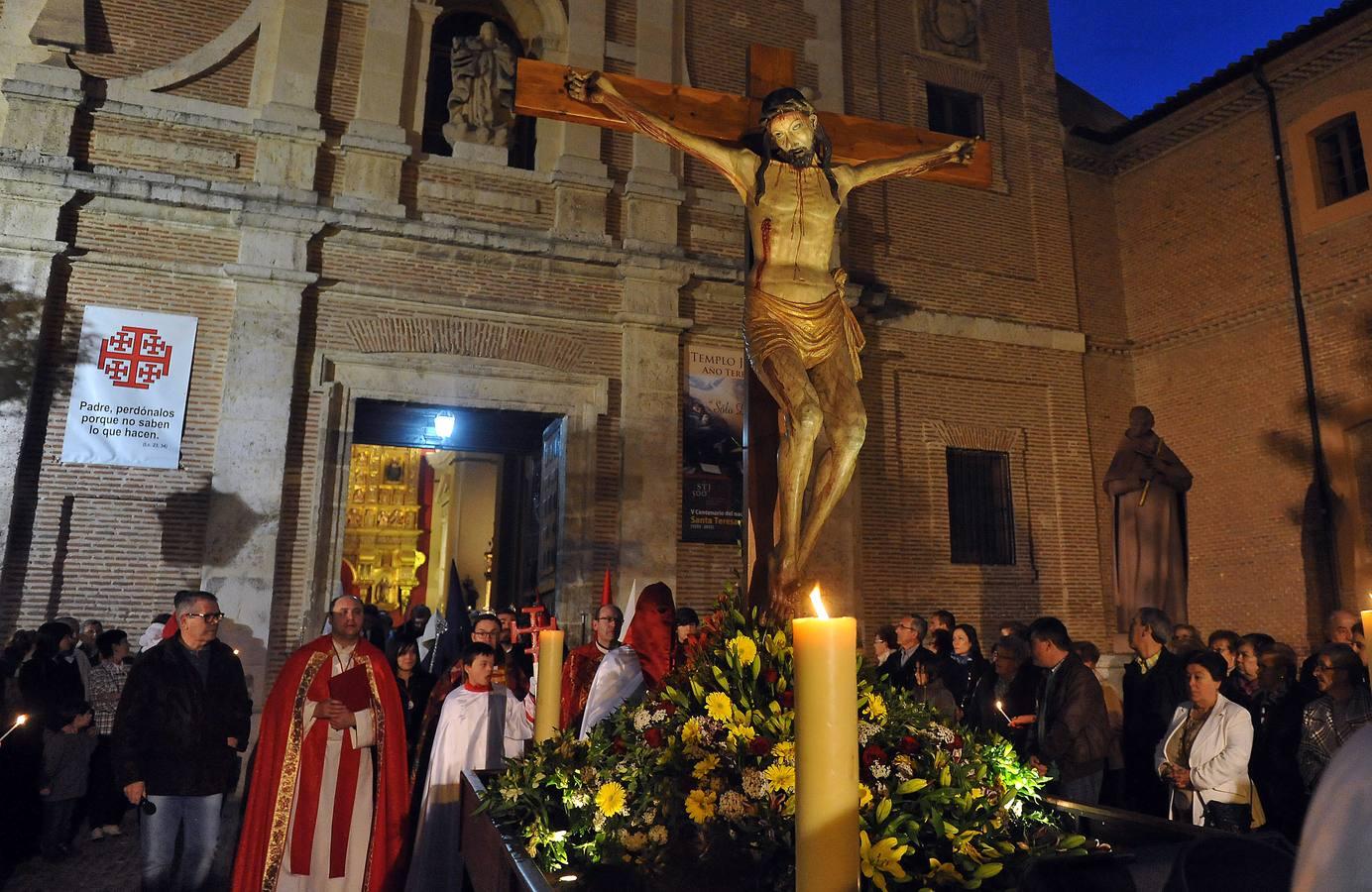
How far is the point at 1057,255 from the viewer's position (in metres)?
14.8

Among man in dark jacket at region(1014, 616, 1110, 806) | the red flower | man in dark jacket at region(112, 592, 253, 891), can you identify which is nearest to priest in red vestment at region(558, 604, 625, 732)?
man in dark jacket at region(112, 592, 253, 891)

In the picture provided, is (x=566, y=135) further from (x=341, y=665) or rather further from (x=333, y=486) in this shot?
(x=341, y=665)

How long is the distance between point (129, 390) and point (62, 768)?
427 centimetres

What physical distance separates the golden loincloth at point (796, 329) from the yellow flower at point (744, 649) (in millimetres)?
1251

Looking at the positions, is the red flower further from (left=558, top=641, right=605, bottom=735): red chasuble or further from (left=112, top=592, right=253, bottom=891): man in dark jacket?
(left=112, top=592, right=253, bottom=891): man in dark jacket

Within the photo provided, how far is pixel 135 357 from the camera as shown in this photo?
9992 millimetres

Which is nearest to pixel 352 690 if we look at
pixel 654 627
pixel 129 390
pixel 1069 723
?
pixel 654 627

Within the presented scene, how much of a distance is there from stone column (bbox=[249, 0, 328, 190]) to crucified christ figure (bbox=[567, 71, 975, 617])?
8.11 meters

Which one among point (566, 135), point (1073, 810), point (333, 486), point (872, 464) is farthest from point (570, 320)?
point (1073, 810)

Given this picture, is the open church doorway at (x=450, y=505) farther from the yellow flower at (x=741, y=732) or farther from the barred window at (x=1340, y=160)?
the barred window at (x=1340, y=160)

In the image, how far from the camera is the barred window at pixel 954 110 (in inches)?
579

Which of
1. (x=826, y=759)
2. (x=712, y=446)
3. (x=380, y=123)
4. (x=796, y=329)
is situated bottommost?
(x=826, y=759)

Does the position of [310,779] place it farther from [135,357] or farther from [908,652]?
[135,357]

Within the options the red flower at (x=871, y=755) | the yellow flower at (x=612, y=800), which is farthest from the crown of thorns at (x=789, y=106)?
the yellow flower at (x=612, y=800)
